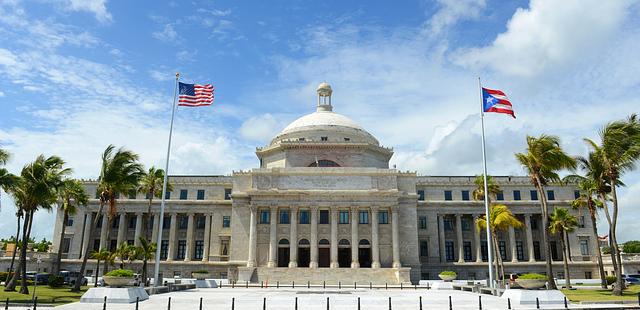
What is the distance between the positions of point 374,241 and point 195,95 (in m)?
35.1

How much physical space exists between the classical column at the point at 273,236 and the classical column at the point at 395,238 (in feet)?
52.2

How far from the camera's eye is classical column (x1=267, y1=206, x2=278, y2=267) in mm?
63938

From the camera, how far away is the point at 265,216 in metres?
66.9

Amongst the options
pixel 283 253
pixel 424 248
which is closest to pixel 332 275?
pixel 283 253

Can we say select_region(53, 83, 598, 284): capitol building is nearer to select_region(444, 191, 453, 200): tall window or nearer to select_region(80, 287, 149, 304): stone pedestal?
select_region(444, 191, 453, 200): tall window

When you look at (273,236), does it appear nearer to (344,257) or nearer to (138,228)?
(344,257)

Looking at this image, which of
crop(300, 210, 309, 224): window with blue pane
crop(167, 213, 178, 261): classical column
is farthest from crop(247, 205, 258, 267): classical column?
crop(167, 213, 178, 261): classical column

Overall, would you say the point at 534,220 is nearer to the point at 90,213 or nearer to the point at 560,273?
the point at 560,273

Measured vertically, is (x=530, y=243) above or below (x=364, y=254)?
above

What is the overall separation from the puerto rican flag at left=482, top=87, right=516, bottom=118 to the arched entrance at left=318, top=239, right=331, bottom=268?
35630 mm

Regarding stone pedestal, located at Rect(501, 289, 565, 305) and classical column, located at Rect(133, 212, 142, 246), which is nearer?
stone pedestal, located at Rect(501, 289, 565, 305)

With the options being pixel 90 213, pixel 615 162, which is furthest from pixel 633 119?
pixel 90 213

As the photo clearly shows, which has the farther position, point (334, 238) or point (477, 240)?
point (477, 240)

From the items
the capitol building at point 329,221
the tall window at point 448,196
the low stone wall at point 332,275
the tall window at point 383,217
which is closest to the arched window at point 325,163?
the capitol building at point 329,221
